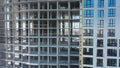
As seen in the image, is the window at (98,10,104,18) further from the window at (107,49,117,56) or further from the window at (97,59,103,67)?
the window at (97,59,103,67)

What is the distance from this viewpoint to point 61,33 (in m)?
34.2

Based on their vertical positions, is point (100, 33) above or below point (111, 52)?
above

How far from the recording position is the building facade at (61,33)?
3006 centimetres

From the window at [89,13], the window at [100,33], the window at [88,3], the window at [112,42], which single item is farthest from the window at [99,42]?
the window at [88,3]

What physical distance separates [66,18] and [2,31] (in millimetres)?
14515

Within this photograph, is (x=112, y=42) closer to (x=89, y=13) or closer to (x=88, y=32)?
(x=88, y=32)

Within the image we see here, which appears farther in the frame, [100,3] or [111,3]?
[100,3]

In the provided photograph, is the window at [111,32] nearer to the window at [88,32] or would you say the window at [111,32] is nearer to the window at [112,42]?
the window at [112,42]

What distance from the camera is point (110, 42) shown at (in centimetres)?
2995

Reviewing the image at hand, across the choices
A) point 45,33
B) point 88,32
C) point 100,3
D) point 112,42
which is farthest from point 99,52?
point 45,33

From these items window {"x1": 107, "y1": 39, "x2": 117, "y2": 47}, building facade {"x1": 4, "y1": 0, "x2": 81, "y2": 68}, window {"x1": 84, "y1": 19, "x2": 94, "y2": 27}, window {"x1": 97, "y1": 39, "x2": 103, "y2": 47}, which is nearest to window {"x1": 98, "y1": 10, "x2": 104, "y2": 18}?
window {"x1": 84, "y1": 19, "x2": 94, "y2": 27}

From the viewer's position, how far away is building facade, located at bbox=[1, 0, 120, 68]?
3006 cm

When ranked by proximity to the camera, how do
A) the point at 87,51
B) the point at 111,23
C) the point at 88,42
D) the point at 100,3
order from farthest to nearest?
the point at 87,51
the point at 88,42
the point at 100,3
the point at 111,23

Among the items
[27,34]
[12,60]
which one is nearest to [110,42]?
[27,34]
